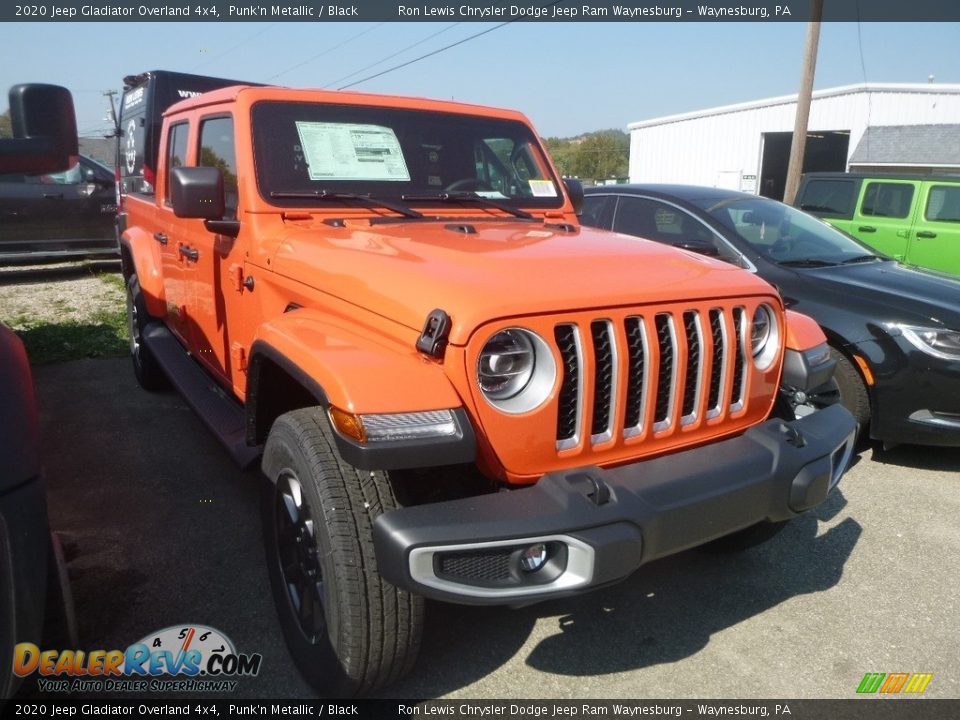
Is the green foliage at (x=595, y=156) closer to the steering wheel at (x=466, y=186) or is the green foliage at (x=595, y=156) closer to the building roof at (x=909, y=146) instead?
the building roof at (x=909, y=146)

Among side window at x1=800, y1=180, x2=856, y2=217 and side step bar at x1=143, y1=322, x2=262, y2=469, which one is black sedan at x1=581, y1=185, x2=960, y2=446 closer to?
side step bar at x1=143, y1=322, x2=262, y2=469

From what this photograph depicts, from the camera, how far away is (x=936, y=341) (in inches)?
159

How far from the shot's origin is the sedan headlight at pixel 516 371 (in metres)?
2.00

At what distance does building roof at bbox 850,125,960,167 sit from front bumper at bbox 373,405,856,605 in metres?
18.8

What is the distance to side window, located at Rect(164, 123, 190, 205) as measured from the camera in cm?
397

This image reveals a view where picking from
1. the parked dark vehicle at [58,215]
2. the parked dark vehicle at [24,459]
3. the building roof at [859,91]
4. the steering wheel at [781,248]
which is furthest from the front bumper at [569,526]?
the building roof at [859,91]

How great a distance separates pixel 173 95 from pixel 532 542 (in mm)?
8048

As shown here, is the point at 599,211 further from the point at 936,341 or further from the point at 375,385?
the point at 375,385

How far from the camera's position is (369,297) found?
7.37 feet

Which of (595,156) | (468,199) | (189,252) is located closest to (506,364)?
(468,199)

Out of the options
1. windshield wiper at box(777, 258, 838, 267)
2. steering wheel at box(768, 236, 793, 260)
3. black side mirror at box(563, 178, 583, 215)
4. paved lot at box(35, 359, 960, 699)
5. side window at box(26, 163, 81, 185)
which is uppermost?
black side mirror at box(563, 178, 583, 215)

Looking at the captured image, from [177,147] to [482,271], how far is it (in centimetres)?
279

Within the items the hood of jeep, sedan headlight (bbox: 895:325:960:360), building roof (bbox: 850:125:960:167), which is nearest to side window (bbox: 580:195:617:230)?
sedan headlight (bbox: 895:325:960:360)

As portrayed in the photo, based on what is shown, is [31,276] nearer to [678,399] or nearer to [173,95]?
[173,95]
